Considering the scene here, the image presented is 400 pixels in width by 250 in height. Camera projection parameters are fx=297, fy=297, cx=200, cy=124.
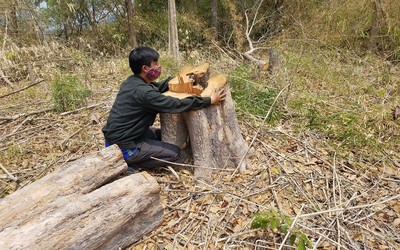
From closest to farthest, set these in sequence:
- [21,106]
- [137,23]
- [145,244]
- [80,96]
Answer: [145,244], [80,96], [21,106], [137,23]

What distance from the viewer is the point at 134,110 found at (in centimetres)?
256

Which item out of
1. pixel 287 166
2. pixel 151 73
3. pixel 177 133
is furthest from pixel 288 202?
pixel 151 73

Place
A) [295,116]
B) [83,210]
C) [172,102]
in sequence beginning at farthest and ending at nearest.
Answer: [295,116] < [172,102] < [83,210]

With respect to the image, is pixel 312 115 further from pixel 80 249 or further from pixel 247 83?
pixel 80 249

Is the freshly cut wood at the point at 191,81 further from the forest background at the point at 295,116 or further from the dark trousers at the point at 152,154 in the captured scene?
the forest background at the point at 295,116

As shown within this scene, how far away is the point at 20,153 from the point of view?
3279 millimetres

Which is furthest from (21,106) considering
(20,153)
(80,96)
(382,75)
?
(382,75)

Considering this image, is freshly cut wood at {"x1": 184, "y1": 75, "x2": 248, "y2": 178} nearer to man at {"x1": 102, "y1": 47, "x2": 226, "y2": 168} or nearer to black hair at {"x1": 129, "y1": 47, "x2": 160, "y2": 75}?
man at {"x1": 102, "y1": 47, "x2": 226, "y2": 168}

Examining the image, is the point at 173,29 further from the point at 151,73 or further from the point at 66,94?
the point at 151,73

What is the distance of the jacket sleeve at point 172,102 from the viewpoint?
237cm

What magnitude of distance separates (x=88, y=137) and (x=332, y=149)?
271 centimetres

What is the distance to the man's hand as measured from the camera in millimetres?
2467

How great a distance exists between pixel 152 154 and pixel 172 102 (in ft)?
1.85

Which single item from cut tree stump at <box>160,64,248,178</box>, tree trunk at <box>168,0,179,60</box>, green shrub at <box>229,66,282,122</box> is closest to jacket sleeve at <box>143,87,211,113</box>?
cut tree stump at <box>160,64,248,178</box>
